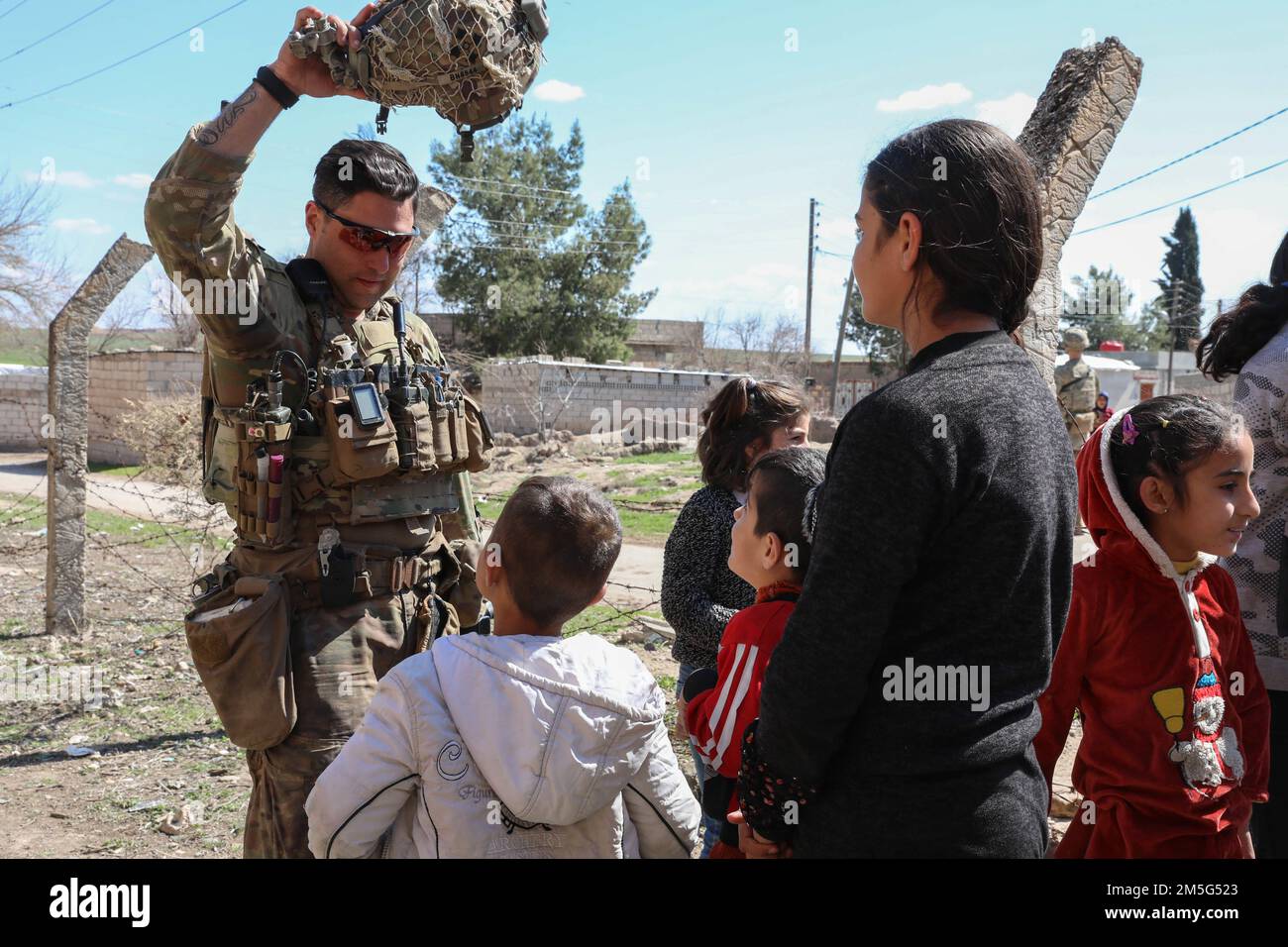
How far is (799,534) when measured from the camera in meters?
2.07

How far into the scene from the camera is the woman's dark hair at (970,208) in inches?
60.9

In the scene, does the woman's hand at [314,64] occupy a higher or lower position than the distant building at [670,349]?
lower

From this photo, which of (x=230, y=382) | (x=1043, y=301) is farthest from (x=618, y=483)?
(x=230, y=382)

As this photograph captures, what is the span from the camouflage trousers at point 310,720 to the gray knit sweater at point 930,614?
152 cm

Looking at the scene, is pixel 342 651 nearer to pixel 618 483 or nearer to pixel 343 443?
pixel 343 443

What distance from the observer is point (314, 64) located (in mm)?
2611

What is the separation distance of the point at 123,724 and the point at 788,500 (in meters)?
4.48

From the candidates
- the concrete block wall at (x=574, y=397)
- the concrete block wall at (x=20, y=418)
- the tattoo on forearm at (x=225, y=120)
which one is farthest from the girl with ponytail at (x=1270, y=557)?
the concrete block wall at (x=20, y=418)

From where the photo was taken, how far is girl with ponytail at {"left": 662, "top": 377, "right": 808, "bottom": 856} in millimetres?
2861

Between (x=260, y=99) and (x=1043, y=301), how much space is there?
3238 mm

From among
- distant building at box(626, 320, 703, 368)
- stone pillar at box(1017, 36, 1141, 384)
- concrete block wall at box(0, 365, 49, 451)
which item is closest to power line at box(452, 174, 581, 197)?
distant building at box(626, 320, 703, 368)

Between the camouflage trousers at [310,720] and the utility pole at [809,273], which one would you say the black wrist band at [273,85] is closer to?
the camouflage trousers at [310,720]

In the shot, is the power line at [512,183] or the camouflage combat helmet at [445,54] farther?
the power line at [512,183]

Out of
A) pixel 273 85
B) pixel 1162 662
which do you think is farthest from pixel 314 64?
pixel 1162 662
